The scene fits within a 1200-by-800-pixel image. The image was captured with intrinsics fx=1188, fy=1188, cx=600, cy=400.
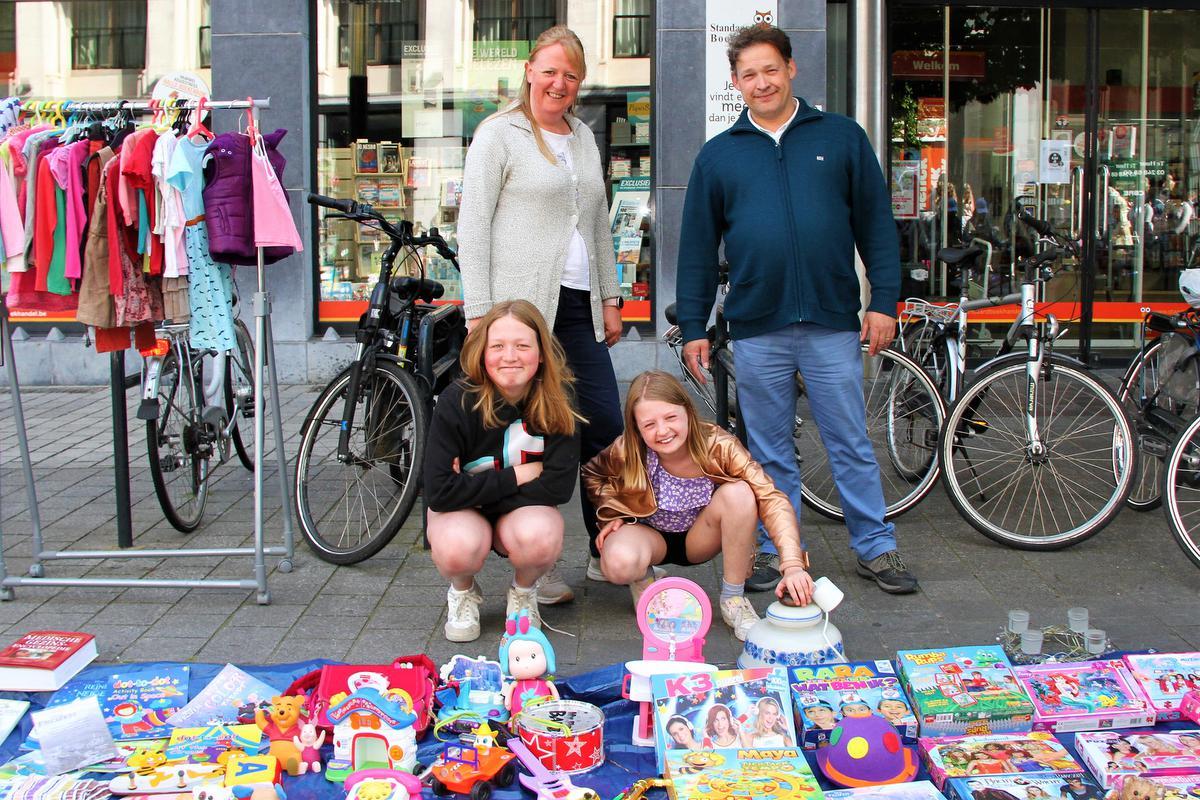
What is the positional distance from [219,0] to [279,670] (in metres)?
6.65

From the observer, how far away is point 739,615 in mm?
3980

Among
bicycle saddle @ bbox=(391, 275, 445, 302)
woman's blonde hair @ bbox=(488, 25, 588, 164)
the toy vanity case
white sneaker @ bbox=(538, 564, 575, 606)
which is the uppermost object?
woman's blonde hair @ bbox=(488, 25, 588, 164)

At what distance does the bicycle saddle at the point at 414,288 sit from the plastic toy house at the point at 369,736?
231 cm

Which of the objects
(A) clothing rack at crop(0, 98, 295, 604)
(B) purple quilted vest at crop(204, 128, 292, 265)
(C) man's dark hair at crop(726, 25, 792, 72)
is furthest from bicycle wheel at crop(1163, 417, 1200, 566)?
(B) purple quilted vest at crop(204, 128, 292, 265)

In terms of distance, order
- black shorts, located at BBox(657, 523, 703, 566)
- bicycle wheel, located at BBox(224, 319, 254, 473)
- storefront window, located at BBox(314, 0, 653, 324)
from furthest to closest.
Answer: storefront window, located at BBox(314, 0, 653, 324) → bicycle wheel, located at BBox(224, 319, 254, 473) → black shorts, located at BBox(657, 523, 703, 566)

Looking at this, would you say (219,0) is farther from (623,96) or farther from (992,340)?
(992,340)

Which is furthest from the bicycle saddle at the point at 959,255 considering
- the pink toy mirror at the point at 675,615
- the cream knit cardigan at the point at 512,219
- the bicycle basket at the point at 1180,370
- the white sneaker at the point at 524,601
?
the pink toy mirror at the point at 675,615

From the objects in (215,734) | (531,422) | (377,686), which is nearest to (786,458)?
(531,422)

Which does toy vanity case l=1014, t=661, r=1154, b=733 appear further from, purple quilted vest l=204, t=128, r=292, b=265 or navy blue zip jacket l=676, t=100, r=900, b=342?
purple quilted vest l=204, t=128, r=292, b=265

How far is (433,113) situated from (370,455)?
16.5 feet

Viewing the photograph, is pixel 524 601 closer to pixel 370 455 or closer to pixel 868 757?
pixel 370 455

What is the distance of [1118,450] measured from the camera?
4.80m

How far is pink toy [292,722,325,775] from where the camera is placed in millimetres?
3098

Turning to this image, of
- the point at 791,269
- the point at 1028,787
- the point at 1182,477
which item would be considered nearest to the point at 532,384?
the point at 791,269
